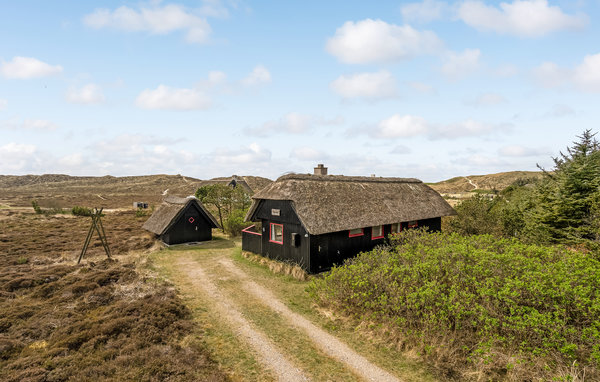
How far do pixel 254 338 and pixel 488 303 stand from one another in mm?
→ 7187

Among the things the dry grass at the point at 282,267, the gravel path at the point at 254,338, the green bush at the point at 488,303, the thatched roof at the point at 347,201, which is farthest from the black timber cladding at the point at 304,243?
the green bush at the point at 488,303

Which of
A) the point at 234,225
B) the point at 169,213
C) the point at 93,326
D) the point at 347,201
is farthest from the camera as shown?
the point at 234,225

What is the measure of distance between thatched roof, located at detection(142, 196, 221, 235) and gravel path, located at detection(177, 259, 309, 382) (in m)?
10.1

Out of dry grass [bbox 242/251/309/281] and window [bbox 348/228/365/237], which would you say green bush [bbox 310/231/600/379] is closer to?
dry grass [bbox 242/251/309/281]

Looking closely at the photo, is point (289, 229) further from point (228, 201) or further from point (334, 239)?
point (228, 201)

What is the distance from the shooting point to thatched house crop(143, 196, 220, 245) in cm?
2431

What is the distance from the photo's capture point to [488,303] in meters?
7.82

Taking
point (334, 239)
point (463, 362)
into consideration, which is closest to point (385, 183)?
point (334, 239)

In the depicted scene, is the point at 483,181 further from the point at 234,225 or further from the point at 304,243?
the point at 304,243

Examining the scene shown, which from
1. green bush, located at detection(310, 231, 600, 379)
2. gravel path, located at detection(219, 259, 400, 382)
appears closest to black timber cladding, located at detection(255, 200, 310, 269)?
gravel path, located at detection(219, 259, 400, 382)

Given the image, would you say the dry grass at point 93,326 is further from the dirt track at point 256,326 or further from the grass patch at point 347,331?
the grass patch at point 347,331

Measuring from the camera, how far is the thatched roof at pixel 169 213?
79.7ft

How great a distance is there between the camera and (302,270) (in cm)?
1591

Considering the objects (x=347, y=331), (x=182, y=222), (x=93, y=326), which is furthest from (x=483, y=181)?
(x=93, y=326)
